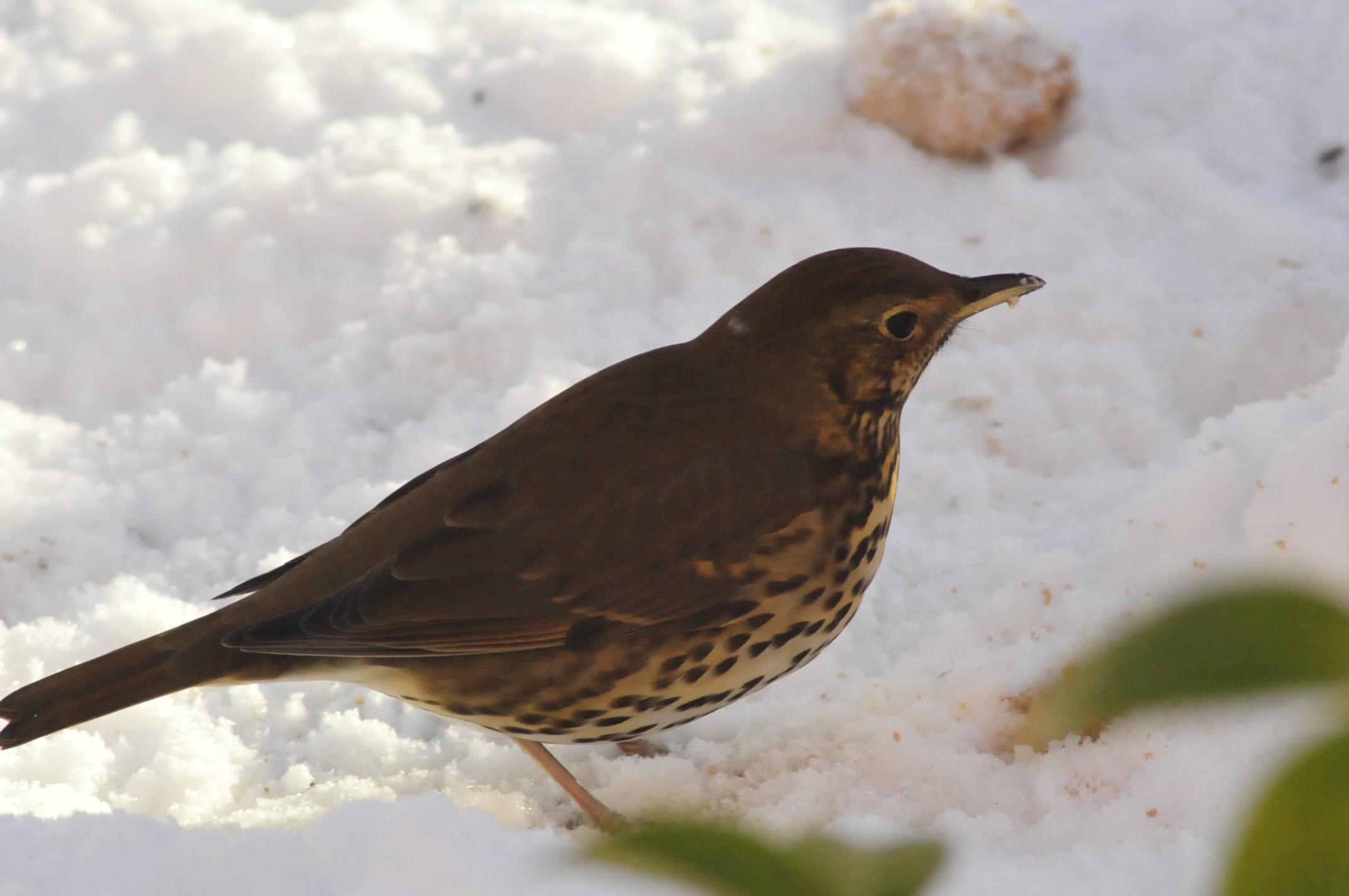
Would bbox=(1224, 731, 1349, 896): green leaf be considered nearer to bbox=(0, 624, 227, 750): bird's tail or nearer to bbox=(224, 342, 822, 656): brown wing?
bbox=(224, 342, 822, 656): brown wing

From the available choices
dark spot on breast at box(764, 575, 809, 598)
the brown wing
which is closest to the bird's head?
the brown wing

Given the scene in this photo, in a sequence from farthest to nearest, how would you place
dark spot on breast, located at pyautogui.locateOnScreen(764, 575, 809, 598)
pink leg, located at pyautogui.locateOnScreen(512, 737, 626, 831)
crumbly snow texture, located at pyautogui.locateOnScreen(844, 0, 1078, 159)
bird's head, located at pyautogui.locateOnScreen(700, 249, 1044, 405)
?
crumbly snow texture, located at pyautogui.locateOnScreen(844, 0, 1078, 159) → pink leg, located at pyautogui.locateOnScreen(512, 737, 626, 831) → bird's head, located at pyautogui.locateOnScreen(700, 249, 1044, 405) → dark spot on breast, located at pyautogui.locateOnScreen(764, 575, 809, 598)

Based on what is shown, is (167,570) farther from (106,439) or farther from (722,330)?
(722,330)

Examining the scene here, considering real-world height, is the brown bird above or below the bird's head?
below

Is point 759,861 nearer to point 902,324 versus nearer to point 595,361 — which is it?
point 902,324

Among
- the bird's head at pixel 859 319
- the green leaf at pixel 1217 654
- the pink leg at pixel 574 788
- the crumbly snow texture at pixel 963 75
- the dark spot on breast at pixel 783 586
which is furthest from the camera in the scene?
the crumbly snow texture at pixel 963 75

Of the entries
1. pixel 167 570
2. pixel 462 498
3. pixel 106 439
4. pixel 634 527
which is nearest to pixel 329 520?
pixel 167 570

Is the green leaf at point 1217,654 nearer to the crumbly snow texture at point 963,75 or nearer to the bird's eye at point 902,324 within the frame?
the bird's eye at point 902,324

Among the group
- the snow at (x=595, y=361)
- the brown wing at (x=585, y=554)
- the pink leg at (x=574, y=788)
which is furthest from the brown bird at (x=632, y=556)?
the snow at (x=595, y=361)
